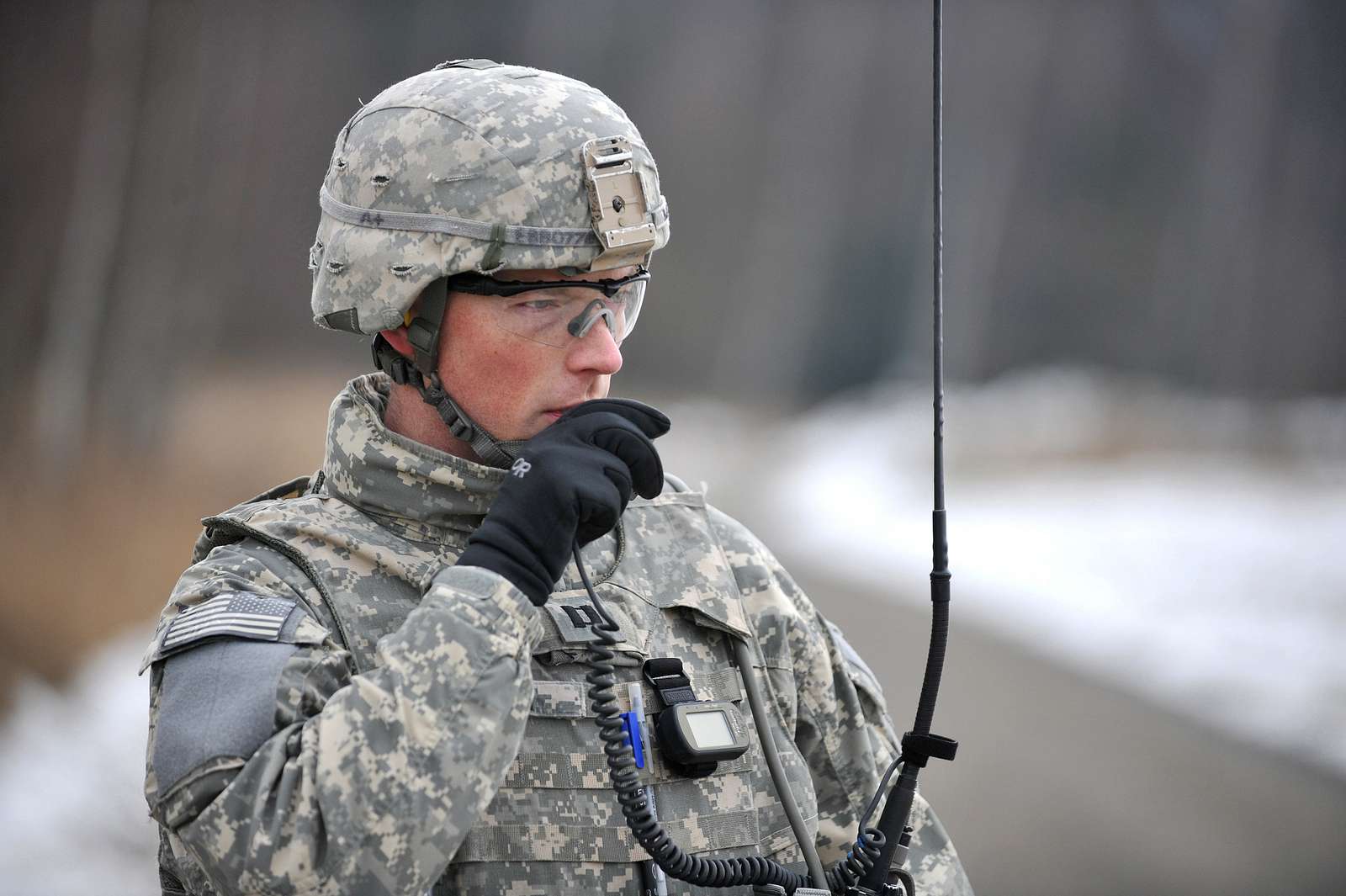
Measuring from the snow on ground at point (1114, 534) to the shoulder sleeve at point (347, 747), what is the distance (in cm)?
432

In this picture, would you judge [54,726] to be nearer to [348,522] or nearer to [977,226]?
[348,522]

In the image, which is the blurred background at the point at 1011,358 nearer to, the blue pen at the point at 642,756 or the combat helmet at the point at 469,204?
the combat helmet at the point at 469,204

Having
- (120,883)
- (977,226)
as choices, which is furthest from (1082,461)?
(120,883)

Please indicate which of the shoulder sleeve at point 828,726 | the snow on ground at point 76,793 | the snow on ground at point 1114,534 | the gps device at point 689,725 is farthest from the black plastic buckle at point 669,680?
the snow on ground at point 1114,534

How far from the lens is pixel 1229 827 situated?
586cm

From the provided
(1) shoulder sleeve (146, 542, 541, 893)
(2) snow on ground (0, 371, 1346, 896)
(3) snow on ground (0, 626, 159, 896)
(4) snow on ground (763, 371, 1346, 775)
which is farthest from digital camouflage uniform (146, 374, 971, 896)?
(4) snow on ground (763, 371, 1346, 775)

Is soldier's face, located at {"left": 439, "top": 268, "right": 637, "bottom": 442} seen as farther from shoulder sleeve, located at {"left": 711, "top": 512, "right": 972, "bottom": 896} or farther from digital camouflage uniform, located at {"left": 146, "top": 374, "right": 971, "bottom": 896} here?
shoulder sleeve, located at {"left": 711, "top": 512, "right": 972, "bottom": 896}

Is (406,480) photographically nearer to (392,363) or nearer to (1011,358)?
(392,363)

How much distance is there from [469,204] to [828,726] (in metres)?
1.11

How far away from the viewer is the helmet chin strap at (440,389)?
2178mm

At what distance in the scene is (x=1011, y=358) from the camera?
20.8 ft

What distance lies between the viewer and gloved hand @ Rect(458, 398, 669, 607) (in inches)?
72.4

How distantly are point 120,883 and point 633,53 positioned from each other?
3.47m

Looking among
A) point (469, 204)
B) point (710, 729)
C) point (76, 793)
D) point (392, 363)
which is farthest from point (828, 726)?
point (76, 793)
